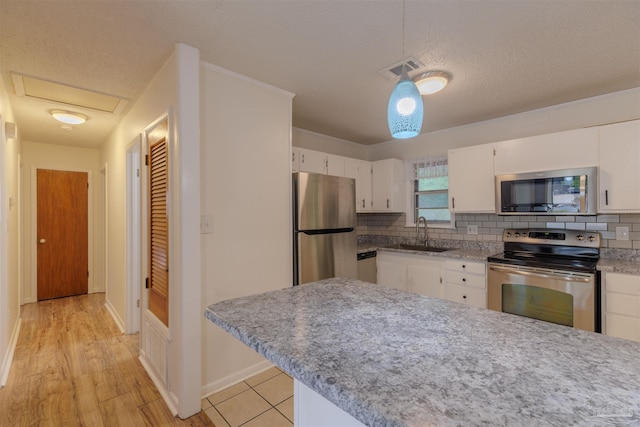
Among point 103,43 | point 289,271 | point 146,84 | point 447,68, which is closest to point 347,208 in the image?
point 289,271

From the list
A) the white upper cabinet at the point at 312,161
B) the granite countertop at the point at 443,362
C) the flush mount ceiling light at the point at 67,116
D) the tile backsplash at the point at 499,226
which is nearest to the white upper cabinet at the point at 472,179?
the tile backsplash at the point at 499,226

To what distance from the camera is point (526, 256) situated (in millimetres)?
2906

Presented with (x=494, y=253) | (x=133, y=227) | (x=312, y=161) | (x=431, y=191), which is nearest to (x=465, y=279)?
(x=494, y=253)

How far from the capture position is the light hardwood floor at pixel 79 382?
193 cm

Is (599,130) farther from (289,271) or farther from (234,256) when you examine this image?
(234,256)

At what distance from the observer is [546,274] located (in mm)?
2461

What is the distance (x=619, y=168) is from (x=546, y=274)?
1.03m

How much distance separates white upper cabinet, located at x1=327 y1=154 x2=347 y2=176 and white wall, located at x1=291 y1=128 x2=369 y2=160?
448mm

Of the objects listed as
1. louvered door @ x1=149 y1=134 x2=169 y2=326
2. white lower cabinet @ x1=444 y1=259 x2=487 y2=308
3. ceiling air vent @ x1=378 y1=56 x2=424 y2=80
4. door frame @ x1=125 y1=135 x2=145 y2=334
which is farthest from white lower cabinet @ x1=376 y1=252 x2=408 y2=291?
door frame @ x1=125 y1=135 x2=145 y2=334

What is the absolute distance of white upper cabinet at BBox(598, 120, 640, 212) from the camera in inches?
92.0

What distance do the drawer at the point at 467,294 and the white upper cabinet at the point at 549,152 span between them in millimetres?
1215

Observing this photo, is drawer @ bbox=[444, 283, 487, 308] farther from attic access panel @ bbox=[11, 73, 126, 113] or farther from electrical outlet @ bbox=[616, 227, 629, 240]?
attic access panel @ bbox=[11, 73, 126, 113]

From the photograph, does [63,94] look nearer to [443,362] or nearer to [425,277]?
[443,362]

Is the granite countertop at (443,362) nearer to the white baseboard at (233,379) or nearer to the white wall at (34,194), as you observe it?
the white baseboard at (233,379)
